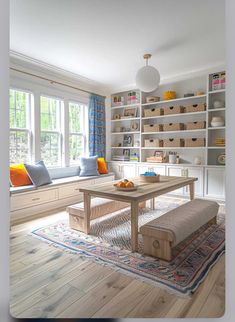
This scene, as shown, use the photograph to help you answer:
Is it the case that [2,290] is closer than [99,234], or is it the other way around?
[2,290]

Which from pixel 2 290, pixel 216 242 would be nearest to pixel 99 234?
pixel 216 242

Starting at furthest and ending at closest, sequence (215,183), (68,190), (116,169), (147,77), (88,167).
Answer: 1. (116,169)
2. (88,167)
3. (215,183)
4. (68,190)
5. (147,77)

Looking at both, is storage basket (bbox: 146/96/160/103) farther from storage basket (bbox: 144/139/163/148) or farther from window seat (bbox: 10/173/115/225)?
window seat (bbox: 10/173/115/225)

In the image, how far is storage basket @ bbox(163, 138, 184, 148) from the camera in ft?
14.0

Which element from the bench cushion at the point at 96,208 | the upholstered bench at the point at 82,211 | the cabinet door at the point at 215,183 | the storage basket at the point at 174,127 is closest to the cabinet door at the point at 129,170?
the storage basket at the point at 174,127

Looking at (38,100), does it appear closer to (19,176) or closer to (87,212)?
(19,176)

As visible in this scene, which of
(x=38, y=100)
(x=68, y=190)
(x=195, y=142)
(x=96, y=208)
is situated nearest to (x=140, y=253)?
(x=96, y=208)

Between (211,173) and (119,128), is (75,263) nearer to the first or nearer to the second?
(211,173)

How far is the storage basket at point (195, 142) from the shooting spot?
4.02 metres

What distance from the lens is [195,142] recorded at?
409 cm

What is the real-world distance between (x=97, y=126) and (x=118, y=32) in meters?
2.51

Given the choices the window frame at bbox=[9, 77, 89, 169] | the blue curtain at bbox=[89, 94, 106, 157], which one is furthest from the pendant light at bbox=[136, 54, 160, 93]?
the blue curtain at bbox=[89, 94, 106, 157]

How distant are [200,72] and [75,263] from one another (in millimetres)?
3755

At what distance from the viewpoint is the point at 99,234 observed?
2418 mm
